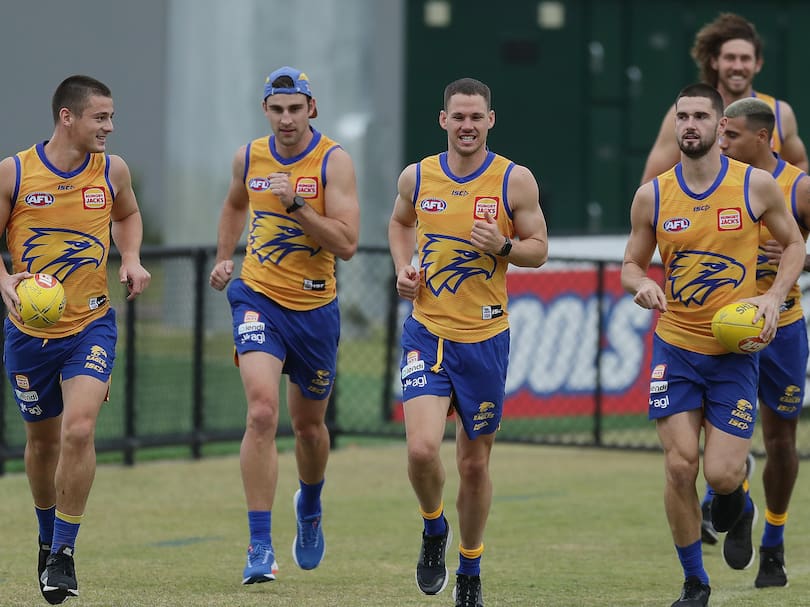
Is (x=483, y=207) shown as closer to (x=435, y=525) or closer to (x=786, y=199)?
(x=435, y=525)

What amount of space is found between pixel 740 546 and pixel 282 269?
109 inches

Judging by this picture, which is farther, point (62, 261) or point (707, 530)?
point (707, 530)

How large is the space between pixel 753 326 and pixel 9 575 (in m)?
3.93

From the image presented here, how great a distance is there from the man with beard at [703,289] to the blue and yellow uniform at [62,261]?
8.16ft

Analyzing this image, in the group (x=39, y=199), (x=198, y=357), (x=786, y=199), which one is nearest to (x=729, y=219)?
(x=786, y=199)

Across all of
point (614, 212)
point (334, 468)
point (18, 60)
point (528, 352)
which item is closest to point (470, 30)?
point (614, 212)

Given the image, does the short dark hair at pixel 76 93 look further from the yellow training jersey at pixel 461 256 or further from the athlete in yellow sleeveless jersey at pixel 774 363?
the athlete in yellow sleeveless jersey at pixel 774 363

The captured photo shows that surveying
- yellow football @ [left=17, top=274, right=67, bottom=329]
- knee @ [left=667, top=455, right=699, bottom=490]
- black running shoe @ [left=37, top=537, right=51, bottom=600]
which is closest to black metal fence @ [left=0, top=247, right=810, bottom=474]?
black running shoe @ [left=37, top=537, right=51, bottom=600]

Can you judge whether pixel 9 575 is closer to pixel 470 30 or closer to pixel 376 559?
pixel 376 559

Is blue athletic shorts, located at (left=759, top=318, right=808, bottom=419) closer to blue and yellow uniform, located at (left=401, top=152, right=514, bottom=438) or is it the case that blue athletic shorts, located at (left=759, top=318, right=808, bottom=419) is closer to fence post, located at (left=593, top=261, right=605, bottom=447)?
blue and yellow uniform, located at (left=401, top=152, right=514, bottom=438)

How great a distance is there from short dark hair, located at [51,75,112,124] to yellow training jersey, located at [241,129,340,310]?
0.94m

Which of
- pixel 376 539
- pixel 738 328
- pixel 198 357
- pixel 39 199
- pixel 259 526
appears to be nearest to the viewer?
pixel 738 328

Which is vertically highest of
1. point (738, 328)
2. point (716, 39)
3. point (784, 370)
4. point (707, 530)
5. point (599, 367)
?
point (716, 39)

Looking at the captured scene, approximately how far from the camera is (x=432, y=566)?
7816 millimetres
